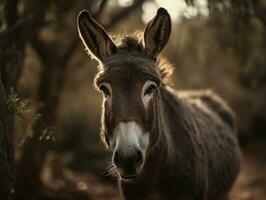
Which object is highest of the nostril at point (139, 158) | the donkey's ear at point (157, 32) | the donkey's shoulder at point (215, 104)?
the donkey's ear at point (157, 32)

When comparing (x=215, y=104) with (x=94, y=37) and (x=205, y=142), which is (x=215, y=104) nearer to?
(x=205, y=142)

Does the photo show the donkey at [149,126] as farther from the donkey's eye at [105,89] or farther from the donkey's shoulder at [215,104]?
the donkey's shoulder at [215,104]

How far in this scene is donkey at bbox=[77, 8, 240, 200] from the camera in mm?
5035

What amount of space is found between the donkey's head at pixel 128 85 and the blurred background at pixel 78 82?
0.79 m

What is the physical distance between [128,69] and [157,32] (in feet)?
1.98

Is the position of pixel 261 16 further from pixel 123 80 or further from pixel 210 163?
pixel 123 80

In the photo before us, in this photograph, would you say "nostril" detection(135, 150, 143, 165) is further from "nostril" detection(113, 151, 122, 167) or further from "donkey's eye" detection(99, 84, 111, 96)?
"donkey's eye" detection(99, 84, 111, 96)

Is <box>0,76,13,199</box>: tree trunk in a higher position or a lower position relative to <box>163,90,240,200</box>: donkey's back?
higher

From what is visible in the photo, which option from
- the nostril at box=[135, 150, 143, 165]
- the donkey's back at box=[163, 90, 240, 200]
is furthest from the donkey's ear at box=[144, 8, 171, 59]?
the nostril at box=[135, 150, 143, 165]

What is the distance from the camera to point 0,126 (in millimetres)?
5441

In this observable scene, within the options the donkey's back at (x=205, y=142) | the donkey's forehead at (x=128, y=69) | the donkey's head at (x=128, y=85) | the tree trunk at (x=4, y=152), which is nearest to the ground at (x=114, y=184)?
the donkey's back at (x=205, y=142)

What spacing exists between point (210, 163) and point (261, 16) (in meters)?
2.37

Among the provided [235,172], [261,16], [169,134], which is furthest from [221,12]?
[169,134]

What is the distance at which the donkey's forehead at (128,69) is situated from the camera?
17.3ft
